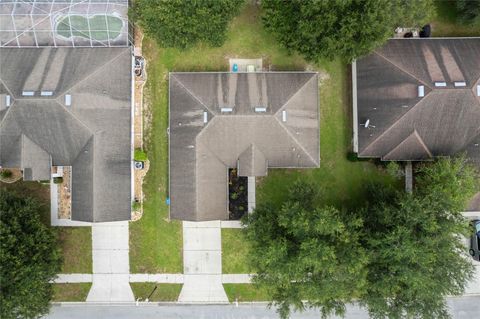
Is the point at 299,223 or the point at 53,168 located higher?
the point at 53,168

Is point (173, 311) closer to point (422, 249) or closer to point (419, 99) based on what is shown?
point (422, 249)

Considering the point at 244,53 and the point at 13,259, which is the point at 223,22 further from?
the point at 13,259

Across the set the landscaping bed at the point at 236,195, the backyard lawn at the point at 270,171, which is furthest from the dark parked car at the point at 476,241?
the landscaping bed at the point at 236,195

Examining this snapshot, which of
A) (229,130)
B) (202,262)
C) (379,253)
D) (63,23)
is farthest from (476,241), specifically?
(63,23)

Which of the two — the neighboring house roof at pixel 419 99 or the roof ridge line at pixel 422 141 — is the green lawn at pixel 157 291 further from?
the roof ridge line at pixel 422 141

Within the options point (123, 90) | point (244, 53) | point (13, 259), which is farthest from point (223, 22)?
point (13, 259)

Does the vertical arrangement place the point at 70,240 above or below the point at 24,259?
above

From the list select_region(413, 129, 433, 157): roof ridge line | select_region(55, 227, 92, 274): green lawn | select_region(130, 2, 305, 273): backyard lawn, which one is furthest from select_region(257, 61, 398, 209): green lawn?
select_region(55, 227, 92, 274): green lawn
